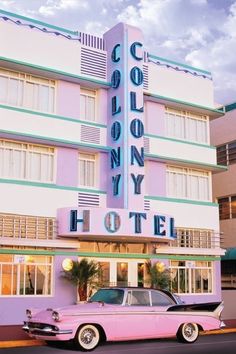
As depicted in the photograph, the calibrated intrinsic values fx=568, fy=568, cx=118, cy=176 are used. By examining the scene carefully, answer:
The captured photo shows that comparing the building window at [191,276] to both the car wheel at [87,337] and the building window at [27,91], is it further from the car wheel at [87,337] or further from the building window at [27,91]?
the car wheel at [87,337]

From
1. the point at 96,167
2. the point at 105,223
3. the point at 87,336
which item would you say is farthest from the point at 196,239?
the point at 87,336

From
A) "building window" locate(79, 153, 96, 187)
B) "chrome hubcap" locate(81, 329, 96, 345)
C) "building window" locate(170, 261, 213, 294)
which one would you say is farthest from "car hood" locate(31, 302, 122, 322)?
"building window" locate(170, 261, 213, 294)

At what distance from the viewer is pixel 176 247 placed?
2717 centimetres

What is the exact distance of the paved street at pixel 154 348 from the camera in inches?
575

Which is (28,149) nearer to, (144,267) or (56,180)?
(56,180)

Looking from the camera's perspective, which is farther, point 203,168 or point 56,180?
point 203,168

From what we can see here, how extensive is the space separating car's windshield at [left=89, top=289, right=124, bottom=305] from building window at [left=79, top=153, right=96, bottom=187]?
9371 mm

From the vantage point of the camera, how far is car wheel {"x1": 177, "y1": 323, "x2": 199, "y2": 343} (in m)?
16.7

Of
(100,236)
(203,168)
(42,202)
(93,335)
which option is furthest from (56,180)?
(93,335)

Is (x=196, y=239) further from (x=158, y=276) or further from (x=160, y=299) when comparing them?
(x=160, y=299)

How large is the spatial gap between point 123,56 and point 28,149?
6.31m

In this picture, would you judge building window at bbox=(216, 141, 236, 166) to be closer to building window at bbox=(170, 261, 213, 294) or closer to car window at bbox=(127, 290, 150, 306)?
building window at bbox=(170, 261, 213, 294)

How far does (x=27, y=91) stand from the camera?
2495 centimetres

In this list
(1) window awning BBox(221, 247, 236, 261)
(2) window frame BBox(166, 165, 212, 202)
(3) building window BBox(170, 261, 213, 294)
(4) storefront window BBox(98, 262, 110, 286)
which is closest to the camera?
(4) storefront window BBox(98, 262, 110, 286)
